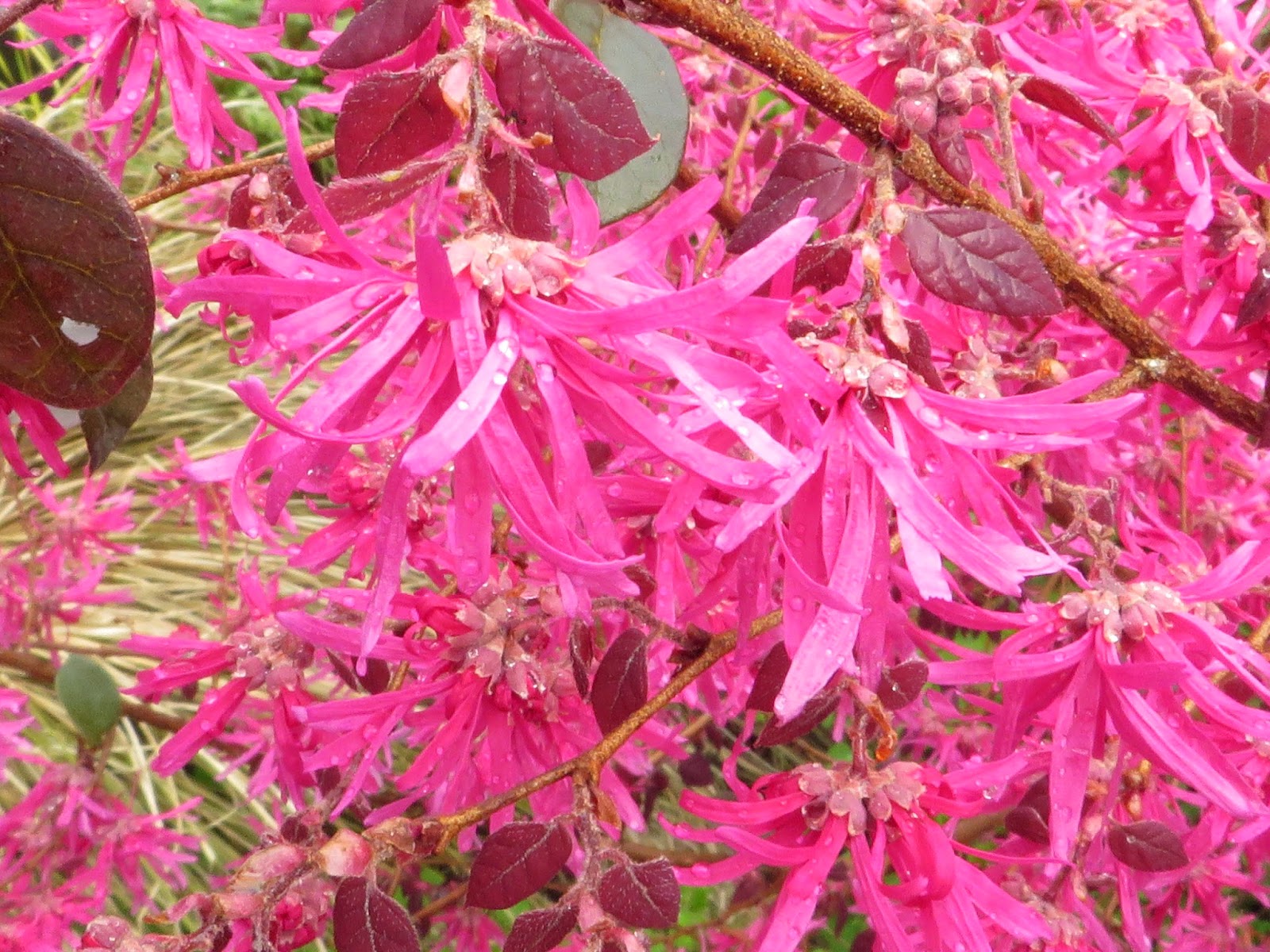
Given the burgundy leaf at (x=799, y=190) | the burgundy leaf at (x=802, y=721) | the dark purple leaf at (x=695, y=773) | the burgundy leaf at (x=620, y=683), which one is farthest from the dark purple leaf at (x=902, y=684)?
the dark purple leaf at (x=695, y=773)

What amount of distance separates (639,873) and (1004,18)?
0.59m

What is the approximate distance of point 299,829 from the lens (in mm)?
578

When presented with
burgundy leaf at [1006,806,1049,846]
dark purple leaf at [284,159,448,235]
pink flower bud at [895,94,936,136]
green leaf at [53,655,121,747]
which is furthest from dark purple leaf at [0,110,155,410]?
green leaf at [53,655,121,747]

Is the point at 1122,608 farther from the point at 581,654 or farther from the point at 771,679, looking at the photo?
the point at 581,654

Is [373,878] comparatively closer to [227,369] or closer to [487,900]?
[487,900]

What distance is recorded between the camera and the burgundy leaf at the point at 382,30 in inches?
15.8

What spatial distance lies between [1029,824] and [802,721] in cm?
17

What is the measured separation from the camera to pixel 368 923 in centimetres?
46

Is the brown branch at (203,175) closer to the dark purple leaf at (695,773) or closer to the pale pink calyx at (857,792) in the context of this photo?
the pale pink calyx at (857,792)

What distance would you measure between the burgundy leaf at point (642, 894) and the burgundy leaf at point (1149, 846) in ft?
0.89

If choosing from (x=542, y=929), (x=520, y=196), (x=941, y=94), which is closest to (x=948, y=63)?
(x=941, y=94)

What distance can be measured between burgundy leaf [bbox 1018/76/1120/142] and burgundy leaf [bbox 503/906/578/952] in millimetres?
495

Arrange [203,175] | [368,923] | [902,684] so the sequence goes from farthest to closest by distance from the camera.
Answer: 1. [203,175]
2. [902,684]
3. [368,923]

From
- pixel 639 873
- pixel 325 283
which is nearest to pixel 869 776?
pixel 639 873
